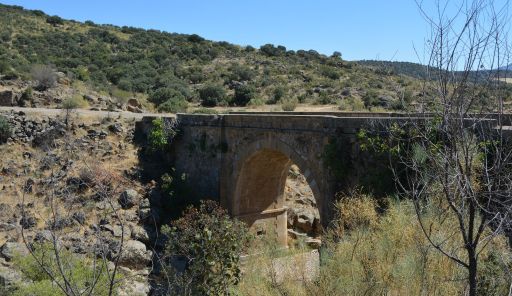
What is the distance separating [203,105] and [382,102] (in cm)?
1091

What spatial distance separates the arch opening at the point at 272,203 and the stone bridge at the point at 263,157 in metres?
0.03

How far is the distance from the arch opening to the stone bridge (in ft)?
0.11

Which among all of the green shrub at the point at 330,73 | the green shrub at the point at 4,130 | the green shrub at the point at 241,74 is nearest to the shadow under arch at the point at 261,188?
the green shrub at the point at 4,130

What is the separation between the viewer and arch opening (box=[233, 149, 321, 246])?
1577 cm

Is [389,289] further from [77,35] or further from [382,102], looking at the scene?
[77,35]

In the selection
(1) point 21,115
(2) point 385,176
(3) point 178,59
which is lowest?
(2) point 385,176

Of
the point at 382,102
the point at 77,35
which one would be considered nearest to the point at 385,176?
the point at 382,102

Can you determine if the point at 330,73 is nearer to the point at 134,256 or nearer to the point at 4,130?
the point at 4,130

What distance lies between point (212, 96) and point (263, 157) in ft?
52.4

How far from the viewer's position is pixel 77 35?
4303cm

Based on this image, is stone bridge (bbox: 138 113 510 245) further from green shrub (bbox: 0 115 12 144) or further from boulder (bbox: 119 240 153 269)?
green shrub (bbox: 0 115 12 144)

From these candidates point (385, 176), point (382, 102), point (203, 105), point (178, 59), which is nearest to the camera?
point (385, 176)

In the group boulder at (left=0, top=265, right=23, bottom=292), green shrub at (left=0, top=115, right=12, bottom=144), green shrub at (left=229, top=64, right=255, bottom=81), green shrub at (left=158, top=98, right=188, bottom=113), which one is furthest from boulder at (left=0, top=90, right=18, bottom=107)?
green shrub at (left=229, top=64, right=255, bottom=81)

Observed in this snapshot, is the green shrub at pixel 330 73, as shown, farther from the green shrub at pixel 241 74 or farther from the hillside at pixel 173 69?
the green shrub at pixel 241 74
